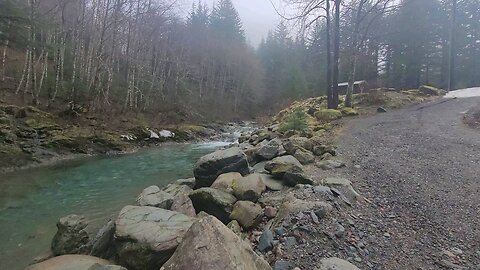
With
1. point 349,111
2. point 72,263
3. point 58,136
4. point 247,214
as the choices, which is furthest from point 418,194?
point 58,136

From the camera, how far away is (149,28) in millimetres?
29656

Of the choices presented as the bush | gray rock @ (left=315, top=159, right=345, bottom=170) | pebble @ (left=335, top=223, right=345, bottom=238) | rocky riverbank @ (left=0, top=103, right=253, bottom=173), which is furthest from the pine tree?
pebble @ (left=335, top=223, right=345, bottom=238)

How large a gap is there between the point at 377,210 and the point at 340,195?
604 mm

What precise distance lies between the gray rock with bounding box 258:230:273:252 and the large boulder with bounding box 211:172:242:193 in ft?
5.68

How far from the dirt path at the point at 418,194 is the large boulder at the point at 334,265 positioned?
13.8 inches

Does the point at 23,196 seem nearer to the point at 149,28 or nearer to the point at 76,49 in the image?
the point at 76,49

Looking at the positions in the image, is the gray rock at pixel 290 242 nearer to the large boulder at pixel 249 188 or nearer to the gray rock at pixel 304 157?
the large boulder at pixel 249 188

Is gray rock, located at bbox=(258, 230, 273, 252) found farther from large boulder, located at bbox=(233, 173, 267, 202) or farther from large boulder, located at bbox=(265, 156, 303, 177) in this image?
large boulder, located at bbox=(265, 156, 303, 177)

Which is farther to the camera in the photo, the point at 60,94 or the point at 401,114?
the point at 60,94

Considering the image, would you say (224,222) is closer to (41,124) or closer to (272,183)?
(272,183)

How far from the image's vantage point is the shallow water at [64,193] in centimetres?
560

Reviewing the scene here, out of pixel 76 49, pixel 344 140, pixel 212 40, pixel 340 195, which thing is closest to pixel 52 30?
pixel 76 49

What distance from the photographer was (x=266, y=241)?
3938 millimetres

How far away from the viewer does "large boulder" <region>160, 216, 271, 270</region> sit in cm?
273
